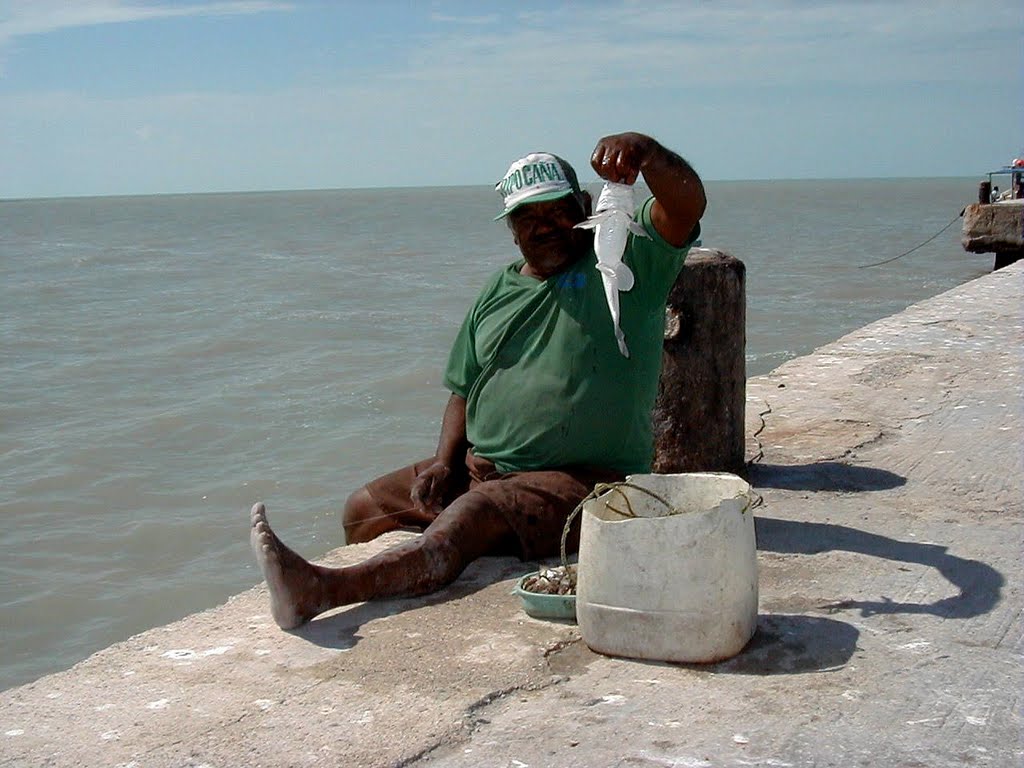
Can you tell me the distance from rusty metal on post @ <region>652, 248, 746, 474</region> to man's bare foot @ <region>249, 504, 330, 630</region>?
6.16ft

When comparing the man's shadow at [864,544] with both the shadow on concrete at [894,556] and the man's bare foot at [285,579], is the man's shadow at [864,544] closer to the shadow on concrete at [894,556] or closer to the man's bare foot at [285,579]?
the shadow on concrete at [894,556]

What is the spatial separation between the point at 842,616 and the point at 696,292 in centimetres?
173

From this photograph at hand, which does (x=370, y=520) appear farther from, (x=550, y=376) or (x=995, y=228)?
(x=995, y=228)

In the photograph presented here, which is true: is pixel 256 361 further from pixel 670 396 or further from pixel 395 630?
pixel 395 630

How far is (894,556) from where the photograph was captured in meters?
3.92

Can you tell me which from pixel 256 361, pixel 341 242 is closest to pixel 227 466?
pixel 256 361

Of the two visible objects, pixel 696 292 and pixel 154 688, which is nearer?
pixel 154 688

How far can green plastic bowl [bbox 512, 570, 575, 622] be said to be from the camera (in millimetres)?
3398

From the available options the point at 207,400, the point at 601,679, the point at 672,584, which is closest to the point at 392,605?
the point at 601,679

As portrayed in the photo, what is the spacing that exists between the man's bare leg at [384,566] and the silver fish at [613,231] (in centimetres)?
77

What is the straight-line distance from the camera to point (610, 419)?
399cm

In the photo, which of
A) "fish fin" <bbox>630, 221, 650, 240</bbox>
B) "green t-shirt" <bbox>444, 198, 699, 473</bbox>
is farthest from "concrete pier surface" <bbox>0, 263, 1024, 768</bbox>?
"fish fin" <bbox>630, 221, 650, 240</bbox>

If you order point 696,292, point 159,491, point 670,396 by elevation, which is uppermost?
point 696,292

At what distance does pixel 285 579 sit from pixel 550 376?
1.09 metres
